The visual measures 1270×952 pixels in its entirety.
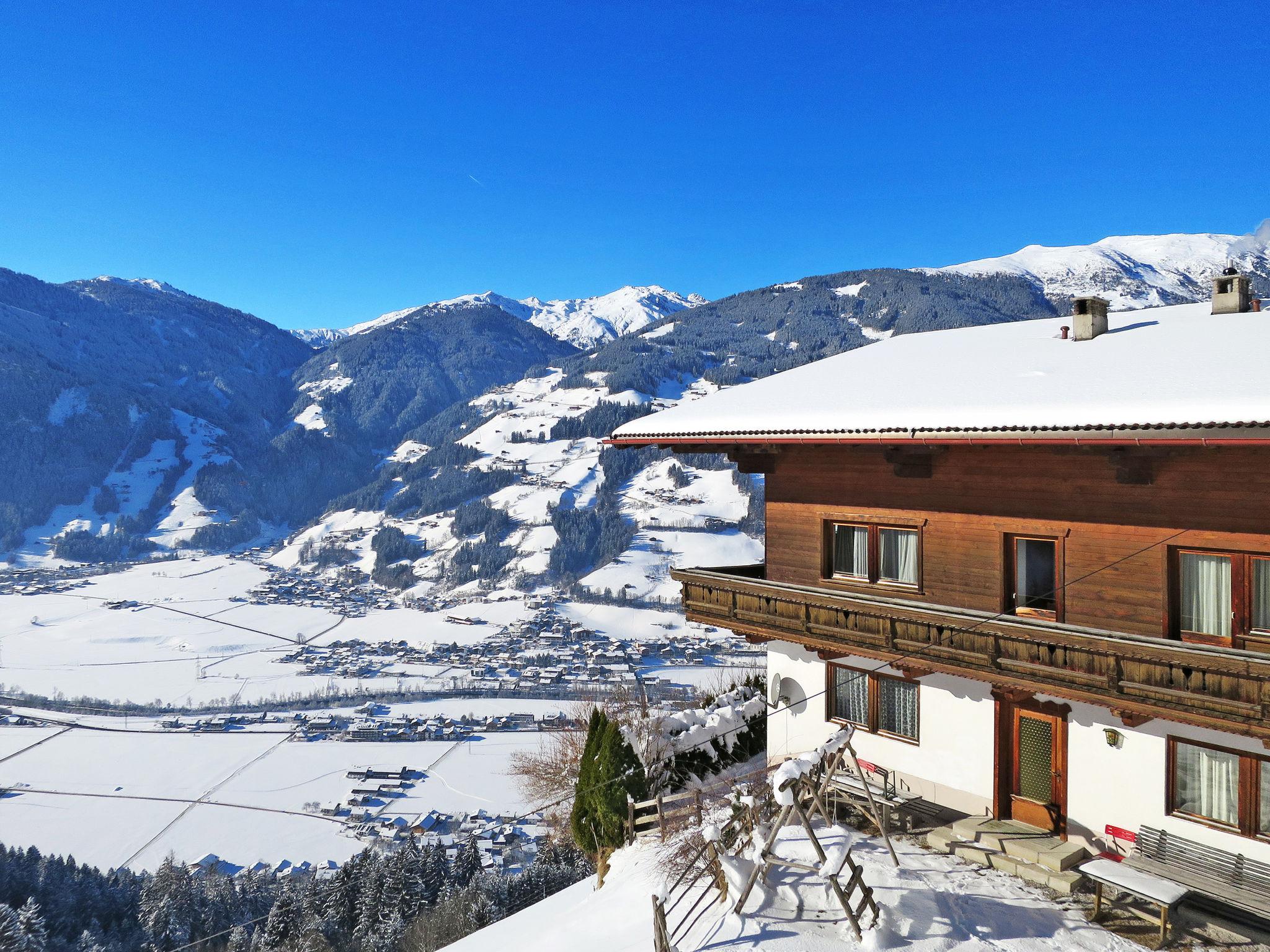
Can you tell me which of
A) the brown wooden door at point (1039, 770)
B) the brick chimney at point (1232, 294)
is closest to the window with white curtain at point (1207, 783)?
the brown wooden door at point (1039, 770)

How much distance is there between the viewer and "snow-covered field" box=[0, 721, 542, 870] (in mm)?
68500

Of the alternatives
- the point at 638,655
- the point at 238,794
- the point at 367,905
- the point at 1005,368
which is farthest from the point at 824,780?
the point at 638,655

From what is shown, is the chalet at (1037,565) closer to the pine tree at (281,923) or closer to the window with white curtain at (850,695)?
the window with white curtain at (850,695)

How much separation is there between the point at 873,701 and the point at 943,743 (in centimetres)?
143

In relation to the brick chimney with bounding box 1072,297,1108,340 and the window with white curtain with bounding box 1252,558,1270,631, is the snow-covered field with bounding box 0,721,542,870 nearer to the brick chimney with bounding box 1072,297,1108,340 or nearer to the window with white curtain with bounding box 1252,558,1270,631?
the brick chimney with bounding box 1072,297,1108,340

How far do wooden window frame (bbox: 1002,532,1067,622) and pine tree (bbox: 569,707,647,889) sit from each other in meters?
8.87

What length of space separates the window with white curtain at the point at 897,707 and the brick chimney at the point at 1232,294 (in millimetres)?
8339

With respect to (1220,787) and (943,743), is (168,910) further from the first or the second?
(1220,787)

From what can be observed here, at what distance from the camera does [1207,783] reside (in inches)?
378

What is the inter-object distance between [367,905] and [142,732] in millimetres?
75463

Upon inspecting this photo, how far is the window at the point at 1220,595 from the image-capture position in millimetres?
8750

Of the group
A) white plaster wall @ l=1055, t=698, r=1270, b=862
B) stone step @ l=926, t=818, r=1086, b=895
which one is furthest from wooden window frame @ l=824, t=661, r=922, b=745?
white plaster wall @ l=1055, t=698, r=1270, b=862

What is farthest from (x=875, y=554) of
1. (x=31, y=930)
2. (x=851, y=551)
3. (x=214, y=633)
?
(x=214, y=633)

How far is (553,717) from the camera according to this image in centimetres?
9700
